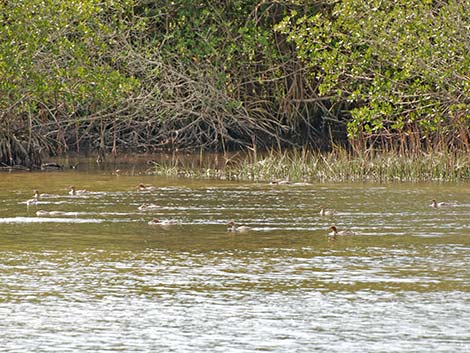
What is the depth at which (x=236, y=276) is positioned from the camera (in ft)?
39.0

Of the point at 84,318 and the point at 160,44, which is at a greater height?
the point at 160,44

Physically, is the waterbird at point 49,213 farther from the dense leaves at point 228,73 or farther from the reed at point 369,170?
the dense leaves at point 228,73

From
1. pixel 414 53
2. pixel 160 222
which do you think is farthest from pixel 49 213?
pixel 414 53

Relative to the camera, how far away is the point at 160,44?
1265 inches

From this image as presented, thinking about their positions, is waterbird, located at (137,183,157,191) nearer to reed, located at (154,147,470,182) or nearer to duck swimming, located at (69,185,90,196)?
duck swimming, located at (69,185,90,196)

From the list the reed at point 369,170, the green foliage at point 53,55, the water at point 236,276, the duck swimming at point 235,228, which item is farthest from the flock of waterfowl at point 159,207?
the green foliage at point 53,55

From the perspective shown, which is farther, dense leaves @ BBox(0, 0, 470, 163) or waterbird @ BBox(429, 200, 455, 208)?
dense leaves @ BBox(0, 0, 470, 163)

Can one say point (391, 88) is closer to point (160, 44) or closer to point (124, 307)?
point (160, 44)

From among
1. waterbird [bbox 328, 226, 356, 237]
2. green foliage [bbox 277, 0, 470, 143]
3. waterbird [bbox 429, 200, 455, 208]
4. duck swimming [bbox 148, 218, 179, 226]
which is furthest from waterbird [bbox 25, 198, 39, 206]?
green foliage [bbox 277, 0, 470, 143]

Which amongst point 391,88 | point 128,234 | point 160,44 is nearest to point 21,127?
point 160,44

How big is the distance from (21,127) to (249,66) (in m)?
7.43

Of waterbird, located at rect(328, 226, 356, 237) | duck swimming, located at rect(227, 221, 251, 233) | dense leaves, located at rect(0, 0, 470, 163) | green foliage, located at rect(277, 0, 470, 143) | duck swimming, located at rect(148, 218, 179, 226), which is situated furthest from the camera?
dense leaves, located at rect(0, 0, 470, 163)

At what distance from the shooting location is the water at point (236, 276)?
30.8ft

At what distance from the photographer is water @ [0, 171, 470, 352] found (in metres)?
9.38
